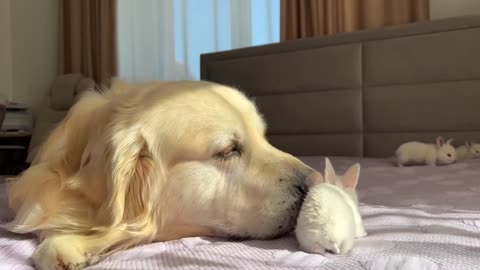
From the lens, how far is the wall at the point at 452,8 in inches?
118

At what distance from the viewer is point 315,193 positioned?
832mm

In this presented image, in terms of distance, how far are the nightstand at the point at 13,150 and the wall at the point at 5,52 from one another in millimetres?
735

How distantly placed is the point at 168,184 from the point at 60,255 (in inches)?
8.9

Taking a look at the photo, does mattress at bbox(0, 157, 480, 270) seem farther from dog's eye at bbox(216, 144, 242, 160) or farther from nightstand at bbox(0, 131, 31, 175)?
nightstand at bbox(0, 131, 31, 175)

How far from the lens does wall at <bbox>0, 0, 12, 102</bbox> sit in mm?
5266

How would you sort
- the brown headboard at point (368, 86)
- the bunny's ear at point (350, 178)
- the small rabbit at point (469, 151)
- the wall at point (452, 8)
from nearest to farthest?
the bunny's ear at point (350, 178) < the small rabbit at point (469, 151) < the brown headboard at point (368, 86) < the wall at point (452, 8)

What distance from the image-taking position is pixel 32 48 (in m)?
5.23

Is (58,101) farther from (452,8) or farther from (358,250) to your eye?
(358,250)

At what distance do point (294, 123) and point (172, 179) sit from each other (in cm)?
239

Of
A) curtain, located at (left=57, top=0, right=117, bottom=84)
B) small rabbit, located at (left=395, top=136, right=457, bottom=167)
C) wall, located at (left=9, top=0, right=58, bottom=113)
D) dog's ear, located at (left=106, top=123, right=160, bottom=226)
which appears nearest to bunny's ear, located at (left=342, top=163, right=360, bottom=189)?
dog's ear, located at (left=106, top=123, right=160, bottom=226)

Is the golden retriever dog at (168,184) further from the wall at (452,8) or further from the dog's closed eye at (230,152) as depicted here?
the wall at (452,8)

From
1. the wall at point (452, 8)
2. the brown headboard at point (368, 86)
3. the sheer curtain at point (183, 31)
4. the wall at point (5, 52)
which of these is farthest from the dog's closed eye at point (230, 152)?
the wall at point (5, 52)

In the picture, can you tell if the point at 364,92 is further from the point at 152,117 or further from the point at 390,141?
the point at 152,117

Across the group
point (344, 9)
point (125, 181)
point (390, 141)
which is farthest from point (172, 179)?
point (344, 9)
